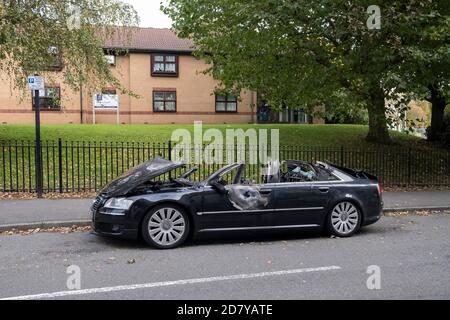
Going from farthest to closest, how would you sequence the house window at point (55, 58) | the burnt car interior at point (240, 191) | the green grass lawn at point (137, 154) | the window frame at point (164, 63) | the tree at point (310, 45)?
the window frame at point (164, 63), the house window at point (55, 58), the green grass lawn at point (137, 154), the tree at point (310, 45), the burnt car interior at point (240, 191)

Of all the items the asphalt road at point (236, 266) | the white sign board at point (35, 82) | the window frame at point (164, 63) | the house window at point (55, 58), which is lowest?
the asphalt road at point (236, 266)

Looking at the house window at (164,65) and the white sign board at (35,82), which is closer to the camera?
the white sign board at (35,82)

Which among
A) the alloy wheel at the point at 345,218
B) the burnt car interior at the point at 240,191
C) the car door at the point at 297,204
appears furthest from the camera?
the alloy wheel at the point at 345,218

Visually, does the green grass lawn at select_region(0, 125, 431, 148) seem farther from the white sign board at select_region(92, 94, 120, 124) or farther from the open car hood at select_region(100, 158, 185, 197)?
the white sign board at select_region(92, 94, 120, 124)

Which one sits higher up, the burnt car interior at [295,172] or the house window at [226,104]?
the house window at [226,104]

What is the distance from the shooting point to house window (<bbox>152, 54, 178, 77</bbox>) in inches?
1313

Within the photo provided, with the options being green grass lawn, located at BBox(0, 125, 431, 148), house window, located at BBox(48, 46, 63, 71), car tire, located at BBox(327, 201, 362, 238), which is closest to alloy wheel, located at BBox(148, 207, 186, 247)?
car tire, located at BBox(327, 201, 362, 238)

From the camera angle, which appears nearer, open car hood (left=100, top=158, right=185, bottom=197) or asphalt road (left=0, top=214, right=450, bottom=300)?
asphalt road (left=0, top=214, right=450, bottom=300)

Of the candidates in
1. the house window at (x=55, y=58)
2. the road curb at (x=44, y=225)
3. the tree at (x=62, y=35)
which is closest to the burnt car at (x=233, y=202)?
the road curb at (x=44, y=225)

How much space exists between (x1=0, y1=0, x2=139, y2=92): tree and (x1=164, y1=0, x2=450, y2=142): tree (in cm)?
294

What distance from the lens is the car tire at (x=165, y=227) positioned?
722cm

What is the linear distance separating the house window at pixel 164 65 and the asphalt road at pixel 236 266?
26.1 meters

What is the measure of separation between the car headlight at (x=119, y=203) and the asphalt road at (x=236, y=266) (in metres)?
0.64

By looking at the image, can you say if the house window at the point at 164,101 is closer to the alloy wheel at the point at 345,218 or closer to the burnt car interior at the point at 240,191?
the burnt car interior at the point at 240,191
